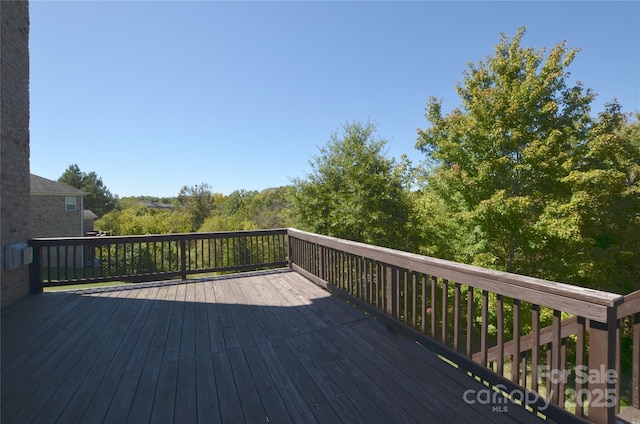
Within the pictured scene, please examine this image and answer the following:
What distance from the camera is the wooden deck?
164 cm

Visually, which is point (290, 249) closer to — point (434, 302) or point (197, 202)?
point (434, 302)

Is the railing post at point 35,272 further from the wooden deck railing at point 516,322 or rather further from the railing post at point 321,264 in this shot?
the railing post at point 321,264

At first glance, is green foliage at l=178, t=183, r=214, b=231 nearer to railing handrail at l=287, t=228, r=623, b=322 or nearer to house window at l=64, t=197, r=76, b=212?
house window at l=64, t=197, r=76, b=212

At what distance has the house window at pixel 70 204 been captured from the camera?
1688cm

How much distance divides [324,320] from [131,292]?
128 inches

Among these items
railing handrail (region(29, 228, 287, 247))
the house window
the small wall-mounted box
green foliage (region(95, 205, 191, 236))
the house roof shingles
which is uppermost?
the house roof shingles

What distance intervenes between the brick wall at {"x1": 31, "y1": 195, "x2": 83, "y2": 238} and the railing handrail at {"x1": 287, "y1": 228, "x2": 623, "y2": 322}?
70.3ft

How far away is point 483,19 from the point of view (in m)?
8.73

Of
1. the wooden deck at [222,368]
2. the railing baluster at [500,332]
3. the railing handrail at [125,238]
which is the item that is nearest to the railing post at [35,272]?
the railing handrail at [125,238]

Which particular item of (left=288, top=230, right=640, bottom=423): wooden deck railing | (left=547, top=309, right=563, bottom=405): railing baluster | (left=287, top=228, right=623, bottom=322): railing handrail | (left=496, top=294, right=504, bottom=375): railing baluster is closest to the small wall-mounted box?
(left=288, top=230, right=640, bottom=423): wooden deck railing

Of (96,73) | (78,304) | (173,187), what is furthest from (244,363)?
(173,187)

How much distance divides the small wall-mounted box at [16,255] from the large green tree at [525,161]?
10264mm

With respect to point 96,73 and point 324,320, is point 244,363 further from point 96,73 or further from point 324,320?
point 96,73

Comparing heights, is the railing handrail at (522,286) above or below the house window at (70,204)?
below
